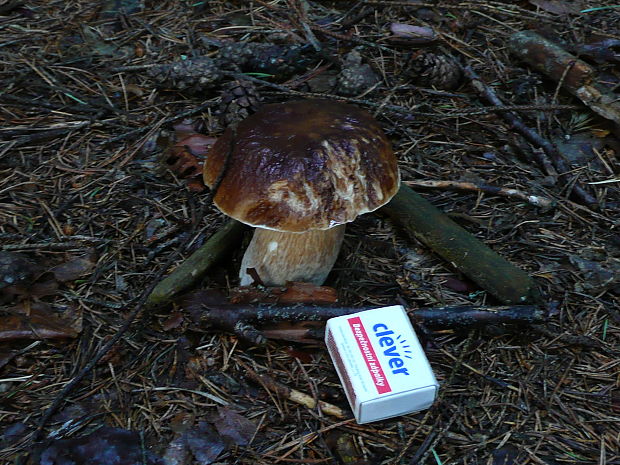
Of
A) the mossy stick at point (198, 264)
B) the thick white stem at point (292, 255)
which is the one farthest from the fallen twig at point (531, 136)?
the mossy stick at point (198, 264)

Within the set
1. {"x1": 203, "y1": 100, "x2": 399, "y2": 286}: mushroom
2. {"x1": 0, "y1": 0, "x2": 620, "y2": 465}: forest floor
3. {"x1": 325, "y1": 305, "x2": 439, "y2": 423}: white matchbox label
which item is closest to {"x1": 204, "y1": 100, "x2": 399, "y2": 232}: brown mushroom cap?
{"x1": 203, "y1": 100, "x2": 399, "y2": 286}: mushroom

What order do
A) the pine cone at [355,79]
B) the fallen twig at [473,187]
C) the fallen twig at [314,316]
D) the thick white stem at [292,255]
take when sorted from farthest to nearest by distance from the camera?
the pine cone at [355,79]
the fallen twig at [473,187]
the thick white stem at [292,255]
the fallen twig at [314,316]

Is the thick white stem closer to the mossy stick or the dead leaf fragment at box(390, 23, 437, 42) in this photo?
the mossy stick

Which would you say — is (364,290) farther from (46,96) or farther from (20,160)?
(46,96)

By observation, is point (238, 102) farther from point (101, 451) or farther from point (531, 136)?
point (101, 451)

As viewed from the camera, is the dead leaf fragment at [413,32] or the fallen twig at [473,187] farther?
the dead leaf fragment at [413,32]

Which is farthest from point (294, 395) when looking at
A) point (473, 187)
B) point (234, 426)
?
point (473, 187)

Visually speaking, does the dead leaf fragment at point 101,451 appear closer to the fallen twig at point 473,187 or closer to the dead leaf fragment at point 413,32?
the fallen twig at point 473,187
